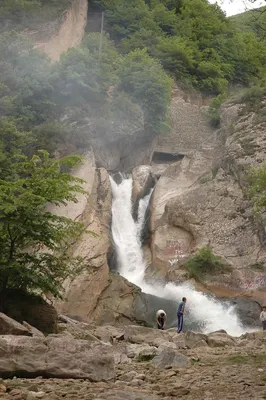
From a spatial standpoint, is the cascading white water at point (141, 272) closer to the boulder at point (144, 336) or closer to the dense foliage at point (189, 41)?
the boulder at point (144, 336)

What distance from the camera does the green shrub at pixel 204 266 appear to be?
2267 centimetres

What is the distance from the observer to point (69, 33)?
125 feet

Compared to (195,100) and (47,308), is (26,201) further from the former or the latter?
(195,100)

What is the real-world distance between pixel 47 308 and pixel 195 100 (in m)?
34.2

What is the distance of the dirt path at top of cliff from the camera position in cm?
3512

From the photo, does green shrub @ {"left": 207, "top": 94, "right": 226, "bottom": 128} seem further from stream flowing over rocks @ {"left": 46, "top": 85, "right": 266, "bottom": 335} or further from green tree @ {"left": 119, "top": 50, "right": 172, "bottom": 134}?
green tree @ {"left": 119, "top": 50, "right": 172, "bottom": 134}

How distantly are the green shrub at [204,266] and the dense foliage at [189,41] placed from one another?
23576 mm

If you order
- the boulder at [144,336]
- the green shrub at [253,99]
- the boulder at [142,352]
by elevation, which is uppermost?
the green shrub at [253,99]

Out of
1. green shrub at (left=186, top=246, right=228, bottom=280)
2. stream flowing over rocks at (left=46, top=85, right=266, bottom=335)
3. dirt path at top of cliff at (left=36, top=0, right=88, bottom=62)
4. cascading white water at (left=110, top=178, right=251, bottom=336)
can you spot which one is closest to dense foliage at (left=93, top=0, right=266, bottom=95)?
dirt path at top of cliff at (left=36, top=0, right=88, bottom=62)

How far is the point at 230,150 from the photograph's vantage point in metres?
28.1

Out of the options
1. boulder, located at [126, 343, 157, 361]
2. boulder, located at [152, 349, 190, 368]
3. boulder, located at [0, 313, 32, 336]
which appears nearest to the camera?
boulder, located at [152, 349, 190, 368]

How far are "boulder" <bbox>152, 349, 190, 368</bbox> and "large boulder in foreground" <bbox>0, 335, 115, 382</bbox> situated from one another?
5.01ft

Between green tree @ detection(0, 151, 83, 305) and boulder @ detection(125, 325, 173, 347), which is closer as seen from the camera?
green tree @ detection(0, 151, 83, 305)

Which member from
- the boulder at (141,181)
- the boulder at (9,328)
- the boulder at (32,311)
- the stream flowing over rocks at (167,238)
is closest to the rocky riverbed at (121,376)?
the boulder at (9,328)
